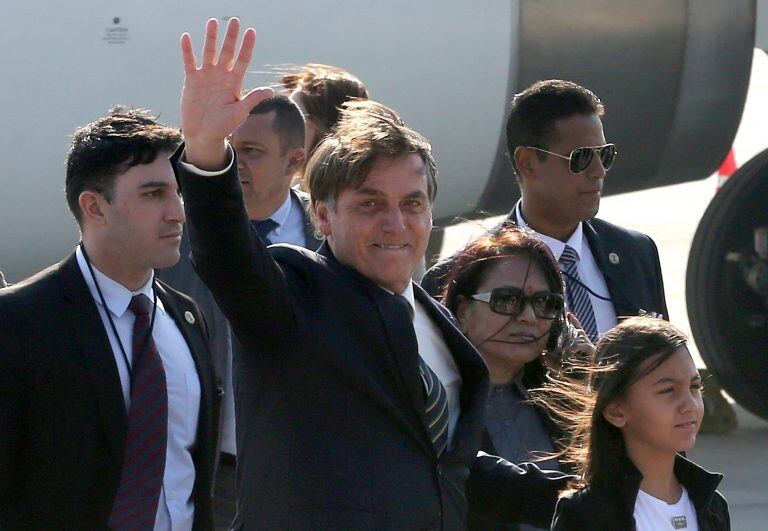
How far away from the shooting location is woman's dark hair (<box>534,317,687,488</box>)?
2.92 meters

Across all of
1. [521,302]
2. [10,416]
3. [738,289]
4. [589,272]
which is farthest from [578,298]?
[738,289]

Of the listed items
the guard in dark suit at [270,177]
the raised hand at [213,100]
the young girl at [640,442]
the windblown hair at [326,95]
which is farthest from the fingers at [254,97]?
the windblown hair at [326,95]

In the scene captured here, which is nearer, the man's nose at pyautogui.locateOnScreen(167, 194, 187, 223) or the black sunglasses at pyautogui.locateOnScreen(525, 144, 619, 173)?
the man's nose at pyautogui.locateOnScreen(167, 194, 187, 223)

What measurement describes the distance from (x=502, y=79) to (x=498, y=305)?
3493 mm

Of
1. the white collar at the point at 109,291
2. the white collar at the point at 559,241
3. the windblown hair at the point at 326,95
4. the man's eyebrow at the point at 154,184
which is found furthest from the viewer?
the windblown hair at the point at 326,95

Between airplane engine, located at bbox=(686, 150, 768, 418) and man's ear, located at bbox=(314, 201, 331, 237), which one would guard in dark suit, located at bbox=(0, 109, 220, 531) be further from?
airplane engine, located at bbox=(686, 150, 768, 418)

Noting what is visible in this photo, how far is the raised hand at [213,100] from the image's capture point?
230 centimetres

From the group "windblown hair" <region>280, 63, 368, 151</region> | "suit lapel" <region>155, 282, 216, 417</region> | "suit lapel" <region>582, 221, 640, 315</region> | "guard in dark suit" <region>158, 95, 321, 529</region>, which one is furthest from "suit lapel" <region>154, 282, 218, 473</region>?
"windblown hair" <region>280, 63, 368, 151</region>

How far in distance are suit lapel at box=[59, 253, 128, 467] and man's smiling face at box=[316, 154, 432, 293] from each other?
612 mm

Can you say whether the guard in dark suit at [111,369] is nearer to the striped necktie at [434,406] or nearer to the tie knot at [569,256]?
the striped necktie at [434,406]

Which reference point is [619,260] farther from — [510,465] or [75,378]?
[75,378]

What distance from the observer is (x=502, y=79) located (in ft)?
21.9

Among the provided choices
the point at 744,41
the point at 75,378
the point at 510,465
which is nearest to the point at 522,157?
the point at 510,465

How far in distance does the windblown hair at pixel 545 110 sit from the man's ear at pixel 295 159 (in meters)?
0.60
